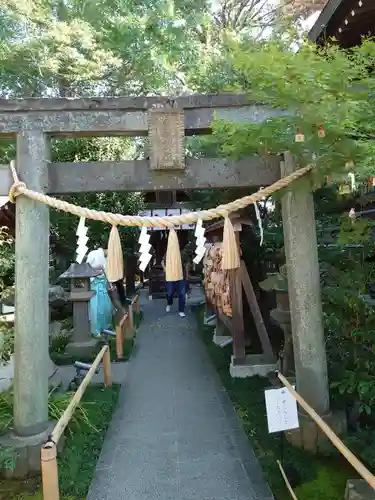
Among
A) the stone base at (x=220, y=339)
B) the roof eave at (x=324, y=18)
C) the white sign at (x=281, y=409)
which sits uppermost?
the roof eave at (x=324, y=18)

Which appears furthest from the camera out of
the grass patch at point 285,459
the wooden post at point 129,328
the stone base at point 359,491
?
the wooden post at point 129,328

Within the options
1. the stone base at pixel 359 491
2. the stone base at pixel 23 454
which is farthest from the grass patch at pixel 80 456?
the stone base at pixel 359 491

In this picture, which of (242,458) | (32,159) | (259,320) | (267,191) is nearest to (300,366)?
(242,458)

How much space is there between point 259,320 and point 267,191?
3298 mm

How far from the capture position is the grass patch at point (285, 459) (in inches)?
138

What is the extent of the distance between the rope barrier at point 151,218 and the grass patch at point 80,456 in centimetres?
243

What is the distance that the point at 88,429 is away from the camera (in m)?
4.79

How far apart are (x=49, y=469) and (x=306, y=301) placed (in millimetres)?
2761

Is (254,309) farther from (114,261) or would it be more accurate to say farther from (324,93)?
(324,93)

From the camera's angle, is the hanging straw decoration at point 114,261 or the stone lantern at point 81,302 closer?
the hanging straw decoration at point 114,261

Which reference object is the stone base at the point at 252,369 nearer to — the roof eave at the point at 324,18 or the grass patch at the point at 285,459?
the grass patch at the point at 285,459

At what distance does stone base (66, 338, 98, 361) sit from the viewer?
8102 mm

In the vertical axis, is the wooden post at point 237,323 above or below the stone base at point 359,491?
above

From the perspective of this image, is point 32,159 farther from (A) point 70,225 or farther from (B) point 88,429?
(A) point 70,225
